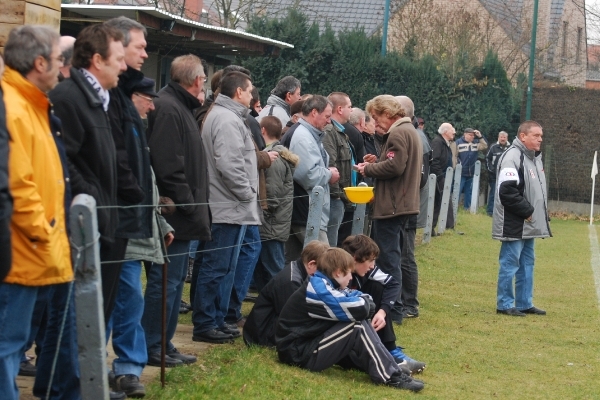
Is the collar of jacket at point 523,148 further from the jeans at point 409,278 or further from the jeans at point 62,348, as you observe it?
the jeans at point 62,348

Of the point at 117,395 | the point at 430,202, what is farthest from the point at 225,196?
the point at 430,202

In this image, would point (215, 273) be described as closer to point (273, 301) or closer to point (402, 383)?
point (273, 301)

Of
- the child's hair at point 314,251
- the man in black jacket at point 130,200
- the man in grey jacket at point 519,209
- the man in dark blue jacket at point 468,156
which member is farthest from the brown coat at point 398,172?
the man in dark blue jacket at point 468,156

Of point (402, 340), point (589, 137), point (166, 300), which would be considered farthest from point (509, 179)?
point (589, 137)

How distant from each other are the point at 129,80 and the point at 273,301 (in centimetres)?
251

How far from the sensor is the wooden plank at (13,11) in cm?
786

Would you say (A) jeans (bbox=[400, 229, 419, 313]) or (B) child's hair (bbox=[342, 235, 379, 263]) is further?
(A) jeans (bbox=[400, 229, 419, 313])

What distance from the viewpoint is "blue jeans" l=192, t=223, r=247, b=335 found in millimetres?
7766

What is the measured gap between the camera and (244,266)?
855 cm

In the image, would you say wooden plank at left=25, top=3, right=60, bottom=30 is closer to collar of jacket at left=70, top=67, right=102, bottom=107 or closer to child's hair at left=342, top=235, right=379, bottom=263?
collar of jacket at left=70, top=67, right=102, bottom=107

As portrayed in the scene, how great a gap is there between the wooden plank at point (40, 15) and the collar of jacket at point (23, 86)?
355 cm

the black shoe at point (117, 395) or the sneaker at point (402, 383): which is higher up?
the black shoe at point (117, 395)

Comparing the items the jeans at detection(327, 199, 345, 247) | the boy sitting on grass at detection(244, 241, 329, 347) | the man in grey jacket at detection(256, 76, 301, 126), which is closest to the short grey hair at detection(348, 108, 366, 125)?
the man in grey jacket at detection(256, 76, 301, 126)

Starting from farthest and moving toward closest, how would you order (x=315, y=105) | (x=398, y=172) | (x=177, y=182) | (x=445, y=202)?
(x=445, y=202), (x=398, y=172), (x=315, y=105), (x=177, y=182)
